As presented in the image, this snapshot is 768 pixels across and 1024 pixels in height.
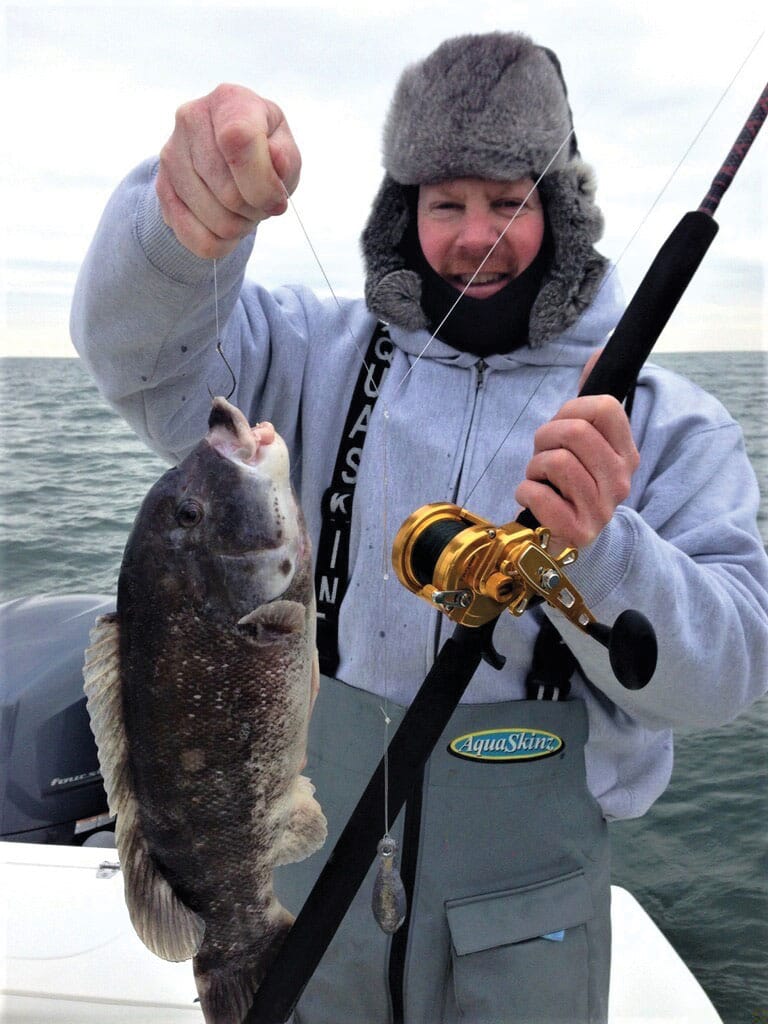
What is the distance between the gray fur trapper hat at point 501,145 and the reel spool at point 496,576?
859mm

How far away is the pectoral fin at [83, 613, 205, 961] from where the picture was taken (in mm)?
1300

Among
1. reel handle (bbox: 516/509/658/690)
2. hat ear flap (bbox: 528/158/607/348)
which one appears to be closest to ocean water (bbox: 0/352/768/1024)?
hat ear flap (bbox: 528/158/607/348)

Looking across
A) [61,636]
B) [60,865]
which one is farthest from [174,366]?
[61,636]

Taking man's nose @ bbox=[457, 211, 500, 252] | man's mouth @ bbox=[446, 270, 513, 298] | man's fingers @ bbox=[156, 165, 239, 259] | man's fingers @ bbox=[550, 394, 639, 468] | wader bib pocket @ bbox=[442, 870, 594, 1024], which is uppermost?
man's fingers @ bbox=[156, 165, 239, 259]

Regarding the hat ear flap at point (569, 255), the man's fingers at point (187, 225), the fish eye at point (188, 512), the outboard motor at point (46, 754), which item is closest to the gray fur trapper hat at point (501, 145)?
the hat ear flap at point (569, 255)

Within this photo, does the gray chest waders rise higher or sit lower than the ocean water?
higher

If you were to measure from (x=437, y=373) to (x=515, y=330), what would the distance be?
0.67 feet

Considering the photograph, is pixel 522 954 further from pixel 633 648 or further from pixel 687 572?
pixel 633 648

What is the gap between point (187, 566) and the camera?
1344mm

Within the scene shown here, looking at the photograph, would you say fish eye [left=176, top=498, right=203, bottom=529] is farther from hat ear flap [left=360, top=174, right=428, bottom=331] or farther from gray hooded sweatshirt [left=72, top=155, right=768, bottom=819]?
hat ear flap [left=360, top=174, right=428, bottom=331]

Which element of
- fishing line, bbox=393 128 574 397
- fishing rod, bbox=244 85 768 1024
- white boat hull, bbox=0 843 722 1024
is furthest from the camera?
white boat hull, bbox=0 843 722 1024

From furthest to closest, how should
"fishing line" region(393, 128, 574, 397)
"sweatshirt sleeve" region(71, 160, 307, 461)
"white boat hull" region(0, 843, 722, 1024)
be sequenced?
"white boat hull" region(0, 843, 722, 1024), "fishing line" region(393, 128, 574, 397), "sweatshirt sleeve" region(71, 160, 307, 461)

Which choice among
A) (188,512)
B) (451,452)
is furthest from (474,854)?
(188,512)

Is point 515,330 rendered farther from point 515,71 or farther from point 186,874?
point 186,874
